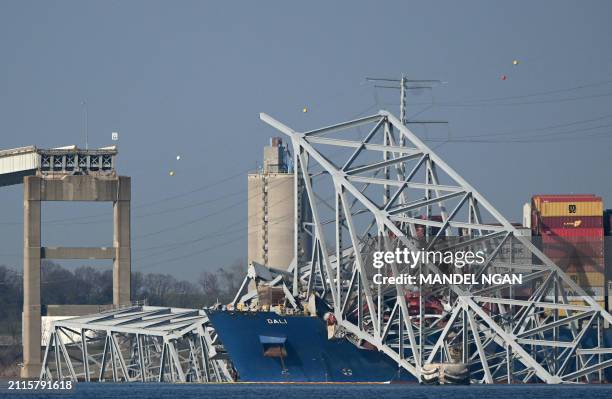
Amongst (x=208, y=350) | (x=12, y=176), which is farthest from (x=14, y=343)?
(x=208, y=350)

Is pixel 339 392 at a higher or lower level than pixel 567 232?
lower

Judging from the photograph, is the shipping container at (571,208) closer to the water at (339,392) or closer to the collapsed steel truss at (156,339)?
the water at (339,392)

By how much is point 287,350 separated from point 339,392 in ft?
38.1

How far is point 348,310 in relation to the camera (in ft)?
386

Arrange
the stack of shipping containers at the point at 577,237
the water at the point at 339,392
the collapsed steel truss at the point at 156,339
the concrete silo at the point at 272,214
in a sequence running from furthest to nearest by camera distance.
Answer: the concrete silo at the point at 272,214 → the collapsed steel truss at the point at 156,339 → the stack of shipping containers at the point at 577,237 → the water at the point at 339,392

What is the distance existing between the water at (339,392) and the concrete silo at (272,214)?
59708mm

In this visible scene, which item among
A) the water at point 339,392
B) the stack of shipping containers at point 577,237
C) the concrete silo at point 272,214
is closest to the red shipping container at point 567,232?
the stack of shipping containers at point 577,237

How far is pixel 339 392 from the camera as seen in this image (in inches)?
4126

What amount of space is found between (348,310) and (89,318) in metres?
23.6

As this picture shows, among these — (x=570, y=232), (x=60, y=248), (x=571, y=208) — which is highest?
(x=571, y=208)

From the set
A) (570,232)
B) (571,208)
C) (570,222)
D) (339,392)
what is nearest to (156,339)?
(339,392)

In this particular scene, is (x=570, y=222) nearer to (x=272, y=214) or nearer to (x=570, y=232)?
(x=570, y=232)

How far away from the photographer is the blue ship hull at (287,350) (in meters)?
116

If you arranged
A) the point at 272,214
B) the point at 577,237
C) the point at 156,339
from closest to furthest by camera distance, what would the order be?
the point at 577,237, the point at 156,339, the point at 272,214
